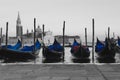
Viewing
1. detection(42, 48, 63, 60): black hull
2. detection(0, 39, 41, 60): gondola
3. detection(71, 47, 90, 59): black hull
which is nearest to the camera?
detection(0, 39, 41, 60): gondola

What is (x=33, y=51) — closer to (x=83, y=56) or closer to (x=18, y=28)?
(x=83, y=56)

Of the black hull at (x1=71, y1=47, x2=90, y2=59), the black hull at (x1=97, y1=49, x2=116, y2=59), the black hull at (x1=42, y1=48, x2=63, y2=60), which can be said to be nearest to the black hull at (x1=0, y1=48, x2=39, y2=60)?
the black hull at (x1=42, y1=48, x2=63, y2=60)

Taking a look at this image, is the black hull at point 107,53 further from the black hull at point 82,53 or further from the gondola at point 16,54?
the gondola at point 16,54

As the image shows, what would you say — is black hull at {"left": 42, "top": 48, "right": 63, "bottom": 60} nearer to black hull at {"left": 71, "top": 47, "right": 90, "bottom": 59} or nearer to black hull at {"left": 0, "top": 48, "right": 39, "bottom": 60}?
black hull at {"left": 0, "top": 48, "right": 39, "bottom": 60}

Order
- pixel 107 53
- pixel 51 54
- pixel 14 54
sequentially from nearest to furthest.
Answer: pixel 14 54 < pixel 51 54 < pixel 107 53

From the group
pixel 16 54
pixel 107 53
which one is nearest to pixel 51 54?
pixel 16 54

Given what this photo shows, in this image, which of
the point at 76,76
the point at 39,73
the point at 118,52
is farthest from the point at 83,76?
the point at 118,52

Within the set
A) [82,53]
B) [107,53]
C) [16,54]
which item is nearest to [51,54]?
[82,53]

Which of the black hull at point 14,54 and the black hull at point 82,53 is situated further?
the black hull at point 82,53

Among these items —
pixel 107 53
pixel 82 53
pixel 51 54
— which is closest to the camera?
pixel 51 54

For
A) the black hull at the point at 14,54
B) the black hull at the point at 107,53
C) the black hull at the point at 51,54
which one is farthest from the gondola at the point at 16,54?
the black hull at the point at 107,53

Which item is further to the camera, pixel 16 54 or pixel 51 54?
pixel 51 54

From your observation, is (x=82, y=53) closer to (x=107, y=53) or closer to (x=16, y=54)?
(x=107, y=53)

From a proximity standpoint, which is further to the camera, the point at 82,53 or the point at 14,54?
the point at 82,53
